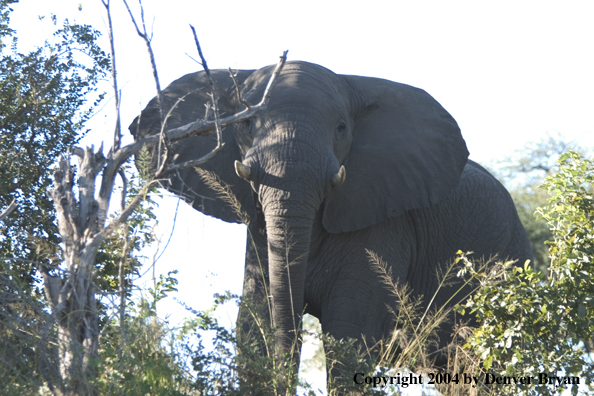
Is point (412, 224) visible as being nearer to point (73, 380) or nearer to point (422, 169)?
point (422, 169)

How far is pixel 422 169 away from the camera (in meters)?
7.98

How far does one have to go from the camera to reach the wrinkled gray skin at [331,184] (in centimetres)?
675

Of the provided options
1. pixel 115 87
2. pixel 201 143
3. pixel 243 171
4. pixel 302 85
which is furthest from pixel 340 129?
pixel 115 87

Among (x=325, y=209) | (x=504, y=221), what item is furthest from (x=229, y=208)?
(x=504, y=221)

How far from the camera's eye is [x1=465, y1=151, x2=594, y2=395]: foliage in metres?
5.72

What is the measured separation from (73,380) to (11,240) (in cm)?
335

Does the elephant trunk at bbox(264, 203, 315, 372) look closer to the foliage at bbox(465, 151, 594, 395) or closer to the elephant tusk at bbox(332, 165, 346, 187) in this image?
the elephant tusk at bbox(332, 165, 346, 187)

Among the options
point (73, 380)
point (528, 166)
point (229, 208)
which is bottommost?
point (73, 380)

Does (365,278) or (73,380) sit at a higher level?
(365,278)

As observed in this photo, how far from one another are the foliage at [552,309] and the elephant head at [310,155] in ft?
4.83

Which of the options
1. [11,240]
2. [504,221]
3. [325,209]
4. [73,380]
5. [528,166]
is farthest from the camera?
[528,166]

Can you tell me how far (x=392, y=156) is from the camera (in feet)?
25.7

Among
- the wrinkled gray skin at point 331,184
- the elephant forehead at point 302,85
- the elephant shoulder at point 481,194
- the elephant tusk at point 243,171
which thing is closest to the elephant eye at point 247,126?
the wrinkled gray skin at point 331,184

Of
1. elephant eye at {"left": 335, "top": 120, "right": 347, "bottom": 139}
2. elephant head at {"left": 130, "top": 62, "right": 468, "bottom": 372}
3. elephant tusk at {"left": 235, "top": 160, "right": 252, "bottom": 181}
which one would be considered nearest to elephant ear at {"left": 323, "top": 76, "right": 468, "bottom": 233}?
elephant head at {"left": 130, "top": 62, "right": 468, "bottom": 372}
